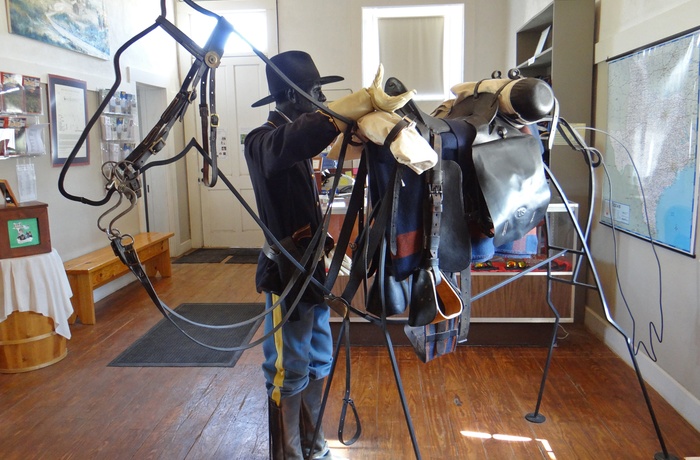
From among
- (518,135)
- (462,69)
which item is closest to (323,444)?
(518,135)

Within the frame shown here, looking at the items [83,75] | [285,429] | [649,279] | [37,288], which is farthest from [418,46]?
[285,429]

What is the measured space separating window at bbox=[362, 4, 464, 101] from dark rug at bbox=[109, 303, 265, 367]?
3.04 meters

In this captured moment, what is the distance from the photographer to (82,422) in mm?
2404

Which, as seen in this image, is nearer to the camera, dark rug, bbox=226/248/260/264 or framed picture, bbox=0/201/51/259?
framed picture, bbox=0/201/51/259

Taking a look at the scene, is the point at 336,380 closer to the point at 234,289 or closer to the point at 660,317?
the point at 660,317

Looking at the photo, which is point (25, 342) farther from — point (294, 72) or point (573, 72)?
point (573, 72)

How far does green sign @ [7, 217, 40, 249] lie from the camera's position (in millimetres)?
2907

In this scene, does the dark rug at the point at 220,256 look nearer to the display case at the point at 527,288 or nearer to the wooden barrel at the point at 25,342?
the wooden barrel at the point at 25,342

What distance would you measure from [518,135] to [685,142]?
4.36ft

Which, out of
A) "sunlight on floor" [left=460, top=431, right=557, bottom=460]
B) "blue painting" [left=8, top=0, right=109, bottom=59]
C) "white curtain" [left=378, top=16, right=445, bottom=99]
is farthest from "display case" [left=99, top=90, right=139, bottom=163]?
"sunlight on floor" [left=460, top=431, right=557, bottom=460]

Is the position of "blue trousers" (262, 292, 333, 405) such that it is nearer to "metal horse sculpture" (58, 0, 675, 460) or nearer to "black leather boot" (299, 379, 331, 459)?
"black leather boot" (299, 379, 331, 459)

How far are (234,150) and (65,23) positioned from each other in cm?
250

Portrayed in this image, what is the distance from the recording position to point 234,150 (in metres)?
6.24

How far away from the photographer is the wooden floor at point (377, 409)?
84.5 inches
